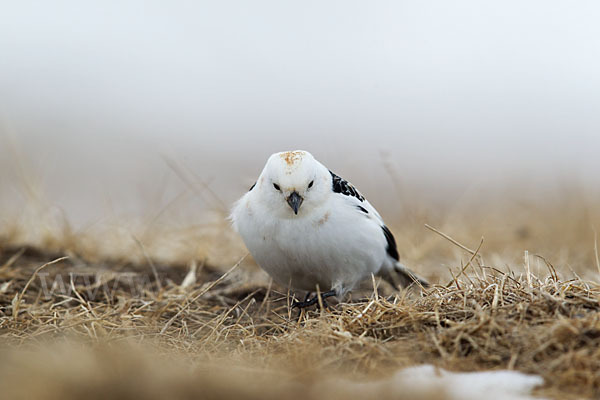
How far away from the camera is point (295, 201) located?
3.48 metres

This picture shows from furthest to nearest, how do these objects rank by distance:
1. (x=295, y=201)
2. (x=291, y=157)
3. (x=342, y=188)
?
1. (x=342, y=188)
2. (x=291, y=157)
3. (x=295, y=201)

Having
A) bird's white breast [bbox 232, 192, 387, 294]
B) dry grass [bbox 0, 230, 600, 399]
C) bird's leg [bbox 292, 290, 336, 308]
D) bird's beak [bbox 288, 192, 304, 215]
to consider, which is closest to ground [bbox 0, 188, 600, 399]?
dry grass [bbox 0, 230, 600, 399]

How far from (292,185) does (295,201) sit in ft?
0.30

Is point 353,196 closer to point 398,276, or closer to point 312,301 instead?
point 312,301

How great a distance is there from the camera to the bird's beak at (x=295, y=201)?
3471mm

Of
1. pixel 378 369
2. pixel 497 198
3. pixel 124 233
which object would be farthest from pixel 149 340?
pixel 497 198

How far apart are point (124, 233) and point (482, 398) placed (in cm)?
389

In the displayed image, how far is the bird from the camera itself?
356 cm

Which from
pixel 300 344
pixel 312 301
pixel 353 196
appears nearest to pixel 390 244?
pixel 353 196

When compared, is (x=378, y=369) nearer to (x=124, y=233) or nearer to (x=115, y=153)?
(x=124, y=233)

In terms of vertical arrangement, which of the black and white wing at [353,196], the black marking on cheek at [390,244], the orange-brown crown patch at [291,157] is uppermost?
the orange-brown crown patch at [291,157]

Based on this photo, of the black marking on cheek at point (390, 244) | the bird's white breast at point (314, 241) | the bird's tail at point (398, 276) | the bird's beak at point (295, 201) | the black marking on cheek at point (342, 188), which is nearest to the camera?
the bird's beak at point (295, 201)

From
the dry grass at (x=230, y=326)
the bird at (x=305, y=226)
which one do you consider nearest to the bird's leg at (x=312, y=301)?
the bird at (x=305, y=226)

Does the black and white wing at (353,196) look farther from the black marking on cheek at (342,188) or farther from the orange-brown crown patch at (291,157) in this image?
the orange-brown crown patch at (291,157)
